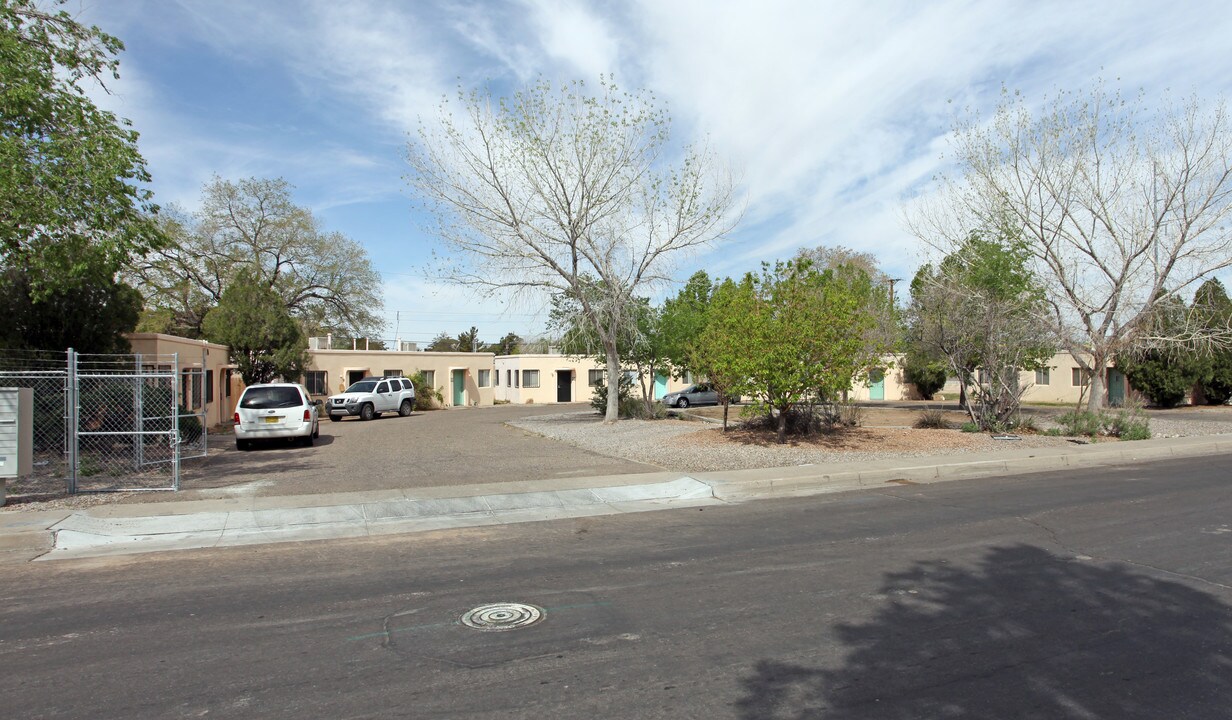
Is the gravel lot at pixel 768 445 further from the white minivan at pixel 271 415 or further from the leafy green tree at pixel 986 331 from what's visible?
the white minivan at pixel 271 415

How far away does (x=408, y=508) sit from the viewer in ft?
33.9

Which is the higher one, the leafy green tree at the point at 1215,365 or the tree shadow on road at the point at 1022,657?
the leafy green tree at the point at 1215,365

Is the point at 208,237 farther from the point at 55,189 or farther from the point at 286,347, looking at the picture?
the point at 55,189

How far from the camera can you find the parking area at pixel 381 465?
482 inches

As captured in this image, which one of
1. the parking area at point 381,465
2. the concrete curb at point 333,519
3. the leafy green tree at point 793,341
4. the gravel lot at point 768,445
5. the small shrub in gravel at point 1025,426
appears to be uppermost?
the leafy green tree at point 793,341

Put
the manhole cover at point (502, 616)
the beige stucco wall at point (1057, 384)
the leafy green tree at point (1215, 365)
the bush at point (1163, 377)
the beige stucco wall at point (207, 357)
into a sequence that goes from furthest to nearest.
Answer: the beige stucco wall at point (1057, 384)
the bush at point (1163, 377)
the leafy green tree at point (1215, 365)
the beige stucco wall at point (207, 357)
the manhole cover at point (502, 616)

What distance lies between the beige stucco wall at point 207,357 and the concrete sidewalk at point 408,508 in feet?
34.8

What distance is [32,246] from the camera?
13.6 m

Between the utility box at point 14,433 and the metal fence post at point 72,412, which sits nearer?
the utility box at point 14,433

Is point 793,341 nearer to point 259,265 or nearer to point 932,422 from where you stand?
point 932,422

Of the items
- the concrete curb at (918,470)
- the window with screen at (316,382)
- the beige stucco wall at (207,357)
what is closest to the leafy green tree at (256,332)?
the beige stucco wall at (207,357)

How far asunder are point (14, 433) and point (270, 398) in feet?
29.3

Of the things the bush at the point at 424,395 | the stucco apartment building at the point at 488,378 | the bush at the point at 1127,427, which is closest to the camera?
the bush at the point at 1127,427

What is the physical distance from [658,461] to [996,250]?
46.9ft
